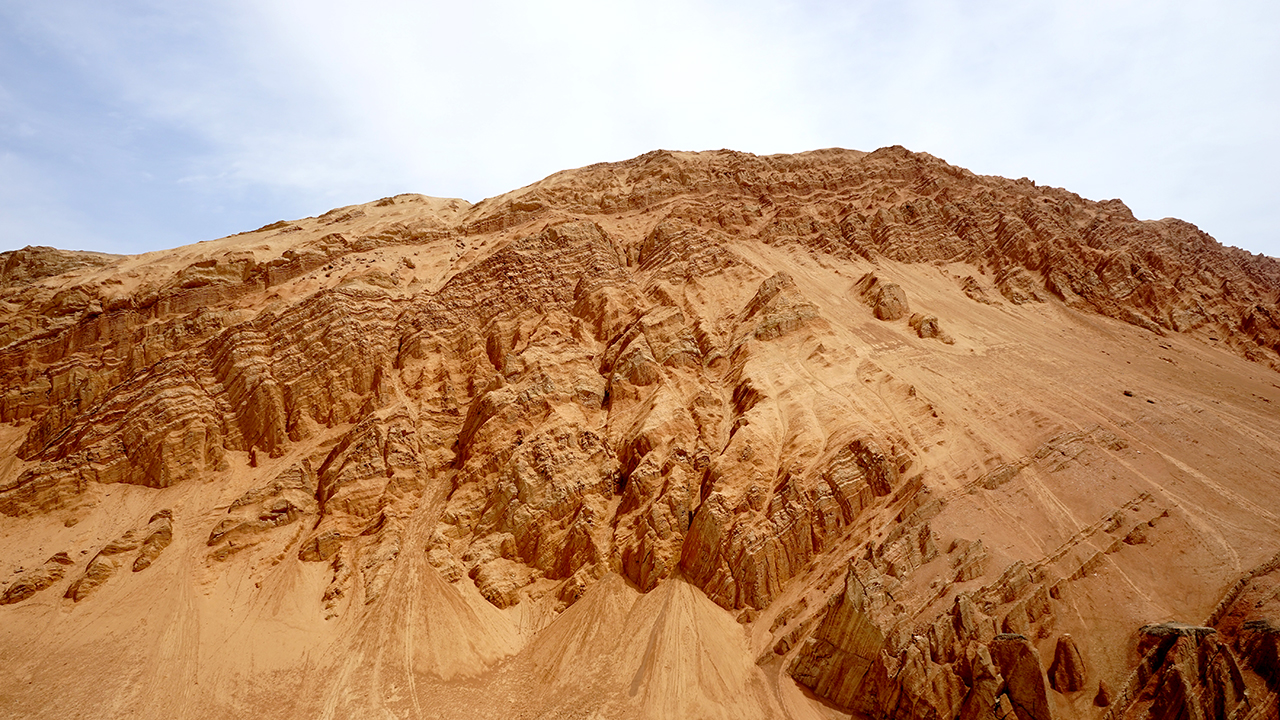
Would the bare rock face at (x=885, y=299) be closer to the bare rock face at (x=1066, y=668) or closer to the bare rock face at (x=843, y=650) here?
the bare rock face at (x=843, y=650)

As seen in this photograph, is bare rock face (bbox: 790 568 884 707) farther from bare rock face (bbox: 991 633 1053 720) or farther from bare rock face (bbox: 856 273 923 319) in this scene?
bare rock face (bbox: 856 273 923 319)

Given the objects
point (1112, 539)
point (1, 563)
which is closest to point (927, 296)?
point (1112, 539)

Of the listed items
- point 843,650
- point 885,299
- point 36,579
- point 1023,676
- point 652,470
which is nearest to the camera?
point 1023,676

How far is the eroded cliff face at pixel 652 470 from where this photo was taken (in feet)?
79.7

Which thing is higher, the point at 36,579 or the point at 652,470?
the point at 652,470

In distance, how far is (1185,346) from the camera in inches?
1797

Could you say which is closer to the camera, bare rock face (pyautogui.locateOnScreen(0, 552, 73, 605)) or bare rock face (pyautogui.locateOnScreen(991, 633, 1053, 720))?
bare rock face (pyautogui.locateOnScreen(991, 633, 1053, 720))

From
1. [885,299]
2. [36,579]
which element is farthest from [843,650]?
[36,579]

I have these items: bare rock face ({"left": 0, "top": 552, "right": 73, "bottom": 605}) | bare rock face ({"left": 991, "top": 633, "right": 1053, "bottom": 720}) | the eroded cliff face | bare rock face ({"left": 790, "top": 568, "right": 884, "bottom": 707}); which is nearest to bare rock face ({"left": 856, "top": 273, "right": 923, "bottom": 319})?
the eroded cliff face

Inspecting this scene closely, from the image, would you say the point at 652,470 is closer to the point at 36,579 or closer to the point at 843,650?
the point at 843,650

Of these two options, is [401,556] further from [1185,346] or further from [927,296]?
[1185,346]

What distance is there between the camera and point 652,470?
3431 centimetres

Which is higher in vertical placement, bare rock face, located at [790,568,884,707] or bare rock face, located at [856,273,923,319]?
bare rock face, located at [856,273,923,319]

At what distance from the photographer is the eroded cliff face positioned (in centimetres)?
2428
